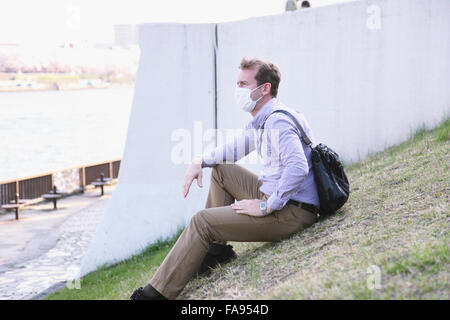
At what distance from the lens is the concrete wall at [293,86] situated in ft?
22.1

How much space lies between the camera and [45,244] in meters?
15.0

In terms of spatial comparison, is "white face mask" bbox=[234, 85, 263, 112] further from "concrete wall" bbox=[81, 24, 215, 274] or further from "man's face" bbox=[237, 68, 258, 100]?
"concrete wall" bbox=[81, 24, 215, 274]

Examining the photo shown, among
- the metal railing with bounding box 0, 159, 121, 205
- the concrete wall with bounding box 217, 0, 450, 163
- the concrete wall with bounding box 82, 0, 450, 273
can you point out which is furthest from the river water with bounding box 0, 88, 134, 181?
the concrete wall with bounding box 217, 0, 450, 163

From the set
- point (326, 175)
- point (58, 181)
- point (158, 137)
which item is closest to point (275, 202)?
point (326, 175)

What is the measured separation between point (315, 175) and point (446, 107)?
3510 millimetres

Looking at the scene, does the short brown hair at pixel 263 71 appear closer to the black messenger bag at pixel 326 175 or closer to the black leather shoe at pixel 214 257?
the black messenger bag at pixel 326 175

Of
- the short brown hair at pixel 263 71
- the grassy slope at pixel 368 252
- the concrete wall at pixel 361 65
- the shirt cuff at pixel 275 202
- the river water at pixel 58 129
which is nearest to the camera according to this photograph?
the grassy slope at pixel 368 252

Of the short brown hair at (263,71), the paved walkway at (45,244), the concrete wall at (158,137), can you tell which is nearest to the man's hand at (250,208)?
the short brown hair at (263,71)

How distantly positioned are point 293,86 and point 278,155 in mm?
4611

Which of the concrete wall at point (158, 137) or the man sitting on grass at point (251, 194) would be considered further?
the concrete wall at point (158, 137)

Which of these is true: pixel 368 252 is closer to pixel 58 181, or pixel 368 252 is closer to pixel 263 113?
pixel 263 113

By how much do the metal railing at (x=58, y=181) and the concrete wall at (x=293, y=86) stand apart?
460 inches

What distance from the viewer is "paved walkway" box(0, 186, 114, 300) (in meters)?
10.5

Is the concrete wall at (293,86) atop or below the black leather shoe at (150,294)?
atop
